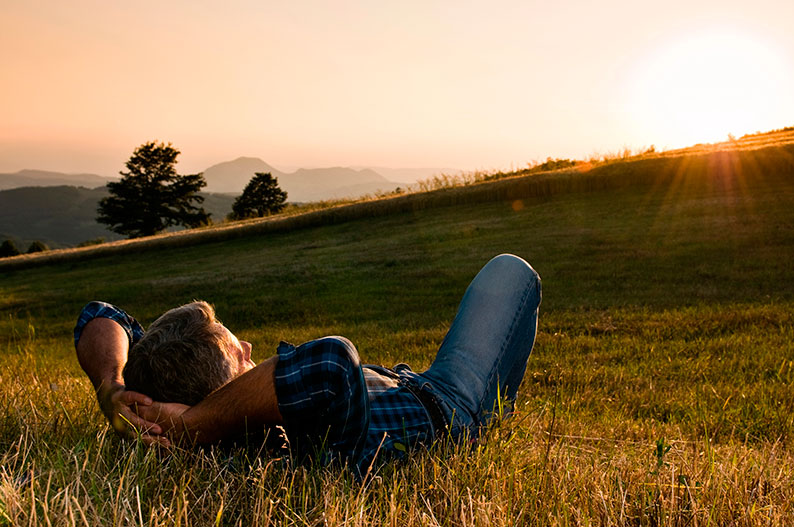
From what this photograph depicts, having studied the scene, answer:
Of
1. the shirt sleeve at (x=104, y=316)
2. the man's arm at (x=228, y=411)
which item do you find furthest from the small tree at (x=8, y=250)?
the man's arm at (x=228, y=411)

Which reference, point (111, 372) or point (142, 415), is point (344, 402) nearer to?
point (142, 415)

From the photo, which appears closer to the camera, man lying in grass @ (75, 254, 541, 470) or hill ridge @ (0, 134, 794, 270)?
man lying in grass @ (75, 254, 541, 470)

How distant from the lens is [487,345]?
2883mm

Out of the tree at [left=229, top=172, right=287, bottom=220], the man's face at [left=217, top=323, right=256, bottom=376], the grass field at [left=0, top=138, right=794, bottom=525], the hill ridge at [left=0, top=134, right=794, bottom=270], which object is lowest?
the grass field at [left=0, top=138, right=794, bottom=525]

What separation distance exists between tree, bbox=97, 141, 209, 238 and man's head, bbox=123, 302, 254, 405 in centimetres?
5380

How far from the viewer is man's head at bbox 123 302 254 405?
6.48 feet

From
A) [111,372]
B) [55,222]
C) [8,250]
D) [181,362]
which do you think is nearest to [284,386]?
[181,362]

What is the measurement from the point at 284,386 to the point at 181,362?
0.43m

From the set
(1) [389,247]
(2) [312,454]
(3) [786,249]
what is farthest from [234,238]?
(2) [312,454]

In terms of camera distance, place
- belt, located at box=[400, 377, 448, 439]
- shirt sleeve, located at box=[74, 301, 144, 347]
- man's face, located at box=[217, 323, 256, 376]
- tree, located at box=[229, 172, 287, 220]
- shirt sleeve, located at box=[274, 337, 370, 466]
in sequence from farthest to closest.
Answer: tree, located at box=[229, 172, 287, 220]
shirt sleeve, located at box=[74, 301, 144, 347]
belt, located at box=[400, 377, 448, 439]
man's face, located at box=[217, 323, 256, 376]
shirt sleeve, located at box=[274, 337, 370, 466]

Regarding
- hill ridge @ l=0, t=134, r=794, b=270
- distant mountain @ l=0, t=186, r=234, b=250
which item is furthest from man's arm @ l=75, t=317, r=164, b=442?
distant mountain @ l=0, t=186, r=234, b=250

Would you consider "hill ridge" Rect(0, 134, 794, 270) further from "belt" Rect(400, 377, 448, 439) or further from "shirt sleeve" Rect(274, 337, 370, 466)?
"shirt sleeve" Rect(274, 337, 370, 466)

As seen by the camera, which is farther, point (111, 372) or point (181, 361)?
point (111, 372)

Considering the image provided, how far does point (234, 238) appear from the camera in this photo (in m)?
21.9
